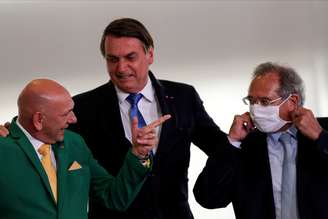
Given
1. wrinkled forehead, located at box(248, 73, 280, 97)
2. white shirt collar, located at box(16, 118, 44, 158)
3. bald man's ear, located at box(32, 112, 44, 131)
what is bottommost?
white shirt collar, located at box(16, 118, 44, 158)

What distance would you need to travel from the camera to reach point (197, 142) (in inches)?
100

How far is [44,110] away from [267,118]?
0.91 m

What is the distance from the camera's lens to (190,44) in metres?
3.80

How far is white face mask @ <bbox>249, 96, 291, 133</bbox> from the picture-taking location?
218 cm

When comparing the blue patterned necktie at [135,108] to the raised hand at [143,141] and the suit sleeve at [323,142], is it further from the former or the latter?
the suit sleeve at [323,142]

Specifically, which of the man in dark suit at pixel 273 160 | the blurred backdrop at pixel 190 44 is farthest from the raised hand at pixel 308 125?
the blurred backdrop at pixel 190 44

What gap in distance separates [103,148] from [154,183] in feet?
0.92

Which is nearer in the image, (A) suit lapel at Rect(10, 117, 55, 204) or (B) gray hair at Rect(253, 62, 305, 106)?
(A) suit lapel at Rect(10, 117, 55, 204)

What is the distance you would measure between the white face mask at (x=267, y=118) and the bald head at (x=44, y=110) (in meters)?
0.80

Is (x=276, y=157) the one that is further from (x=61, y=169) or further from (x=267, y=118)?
(x=61, y=169)

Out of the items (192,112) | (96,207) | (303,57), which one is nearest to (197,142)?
(192,112)

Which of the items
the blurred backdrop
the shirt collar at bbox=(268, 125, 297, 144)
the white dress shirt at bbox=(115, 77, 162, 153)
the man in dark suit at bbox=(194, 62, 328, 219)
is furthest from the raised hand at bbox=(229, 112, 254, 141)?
the blurred backdrop

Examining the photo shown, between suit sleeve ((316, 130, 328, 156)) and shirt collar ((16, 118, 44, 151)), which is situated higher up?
shirt collar ((16, 118, 44, 151))

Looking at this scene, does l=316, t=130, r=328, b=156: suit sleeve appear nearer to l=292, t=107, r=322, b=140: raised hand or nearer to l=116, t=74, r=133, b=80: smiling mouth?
l=292, t=107, r=322, b=140: raised hand
